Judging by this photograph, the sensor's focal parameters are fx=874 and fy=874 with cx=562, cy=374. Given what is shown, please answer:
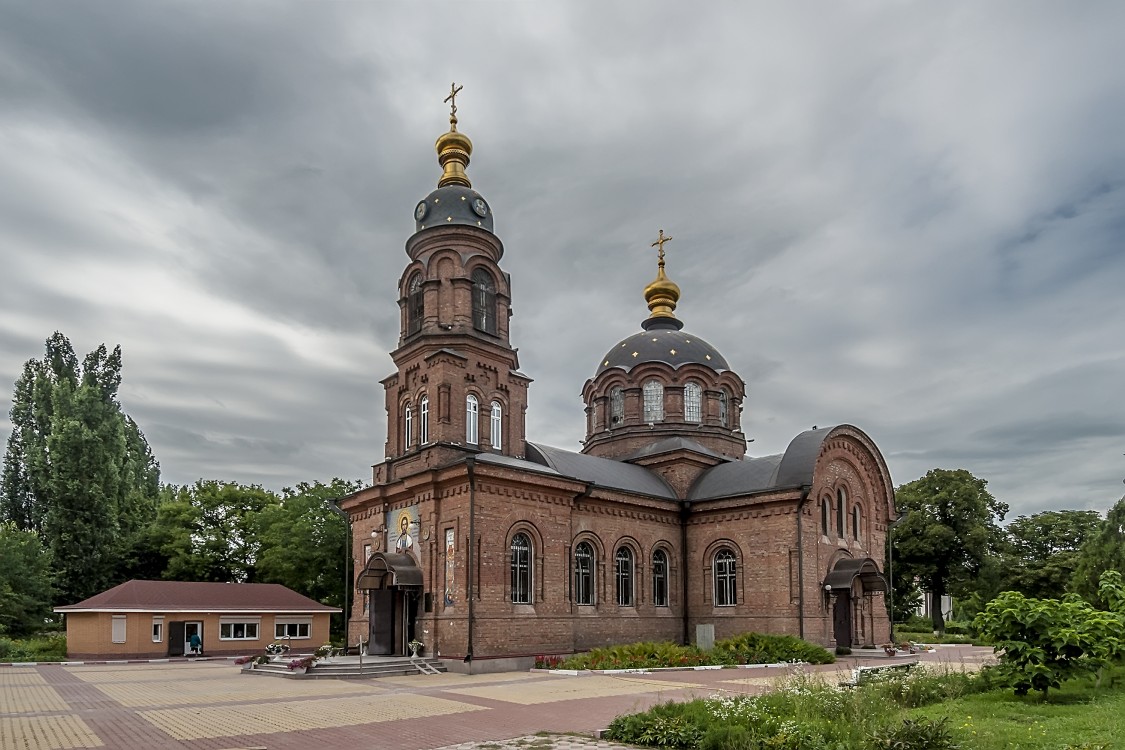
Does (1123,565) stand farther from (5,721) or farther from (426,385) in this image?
(5,721)

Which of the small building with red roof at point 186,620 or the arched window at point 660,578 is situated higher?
the arched window at point 660,578

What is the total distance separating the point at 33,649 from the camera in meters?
30.5

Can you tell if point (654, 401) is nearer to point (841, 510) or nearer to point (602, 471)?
point (602, 471)

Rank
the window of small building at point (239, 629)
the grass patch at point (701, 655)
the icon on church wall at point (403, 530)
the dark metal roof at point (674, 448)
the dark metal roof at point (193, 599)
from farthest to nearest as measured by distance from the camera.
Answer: the window of small building at point (239, 629), the dark metal roof at point (674, 448), the dark metal roof at point (193, 599), the icon on church wall at point (403, 530), the grass patch at point (701, 655)

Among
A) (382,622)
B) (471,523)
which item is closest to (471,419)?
(471,523)

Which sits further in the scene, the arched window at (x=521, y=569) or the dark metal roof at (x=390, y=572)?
the dark metal roof at (x=390, y=572)

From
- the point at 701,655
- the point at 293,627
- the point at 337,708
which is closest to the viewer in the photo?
the point at 337,708

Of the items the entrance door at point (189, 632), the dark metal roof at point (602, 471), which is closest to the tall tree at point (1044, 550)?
the dark metal roof at point (602, 471)

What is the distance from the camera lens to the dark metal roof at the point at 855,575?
26.4 m

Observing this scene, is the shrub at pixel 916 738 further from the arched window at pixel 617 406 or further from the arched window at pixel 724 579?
the arched window at pixel 617 406

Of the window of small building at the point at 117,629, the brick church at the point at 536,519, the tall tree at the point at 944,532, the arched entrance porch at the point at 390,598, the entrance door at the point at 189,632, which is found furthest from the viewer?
the tall tree at the point at 944,532

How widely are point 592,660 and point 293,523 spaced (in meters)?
20.4

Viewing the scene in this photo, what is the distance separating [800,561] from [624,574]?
531cm

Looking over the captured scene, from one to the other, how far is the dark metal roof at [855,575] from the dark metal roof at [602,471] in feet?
18.3
